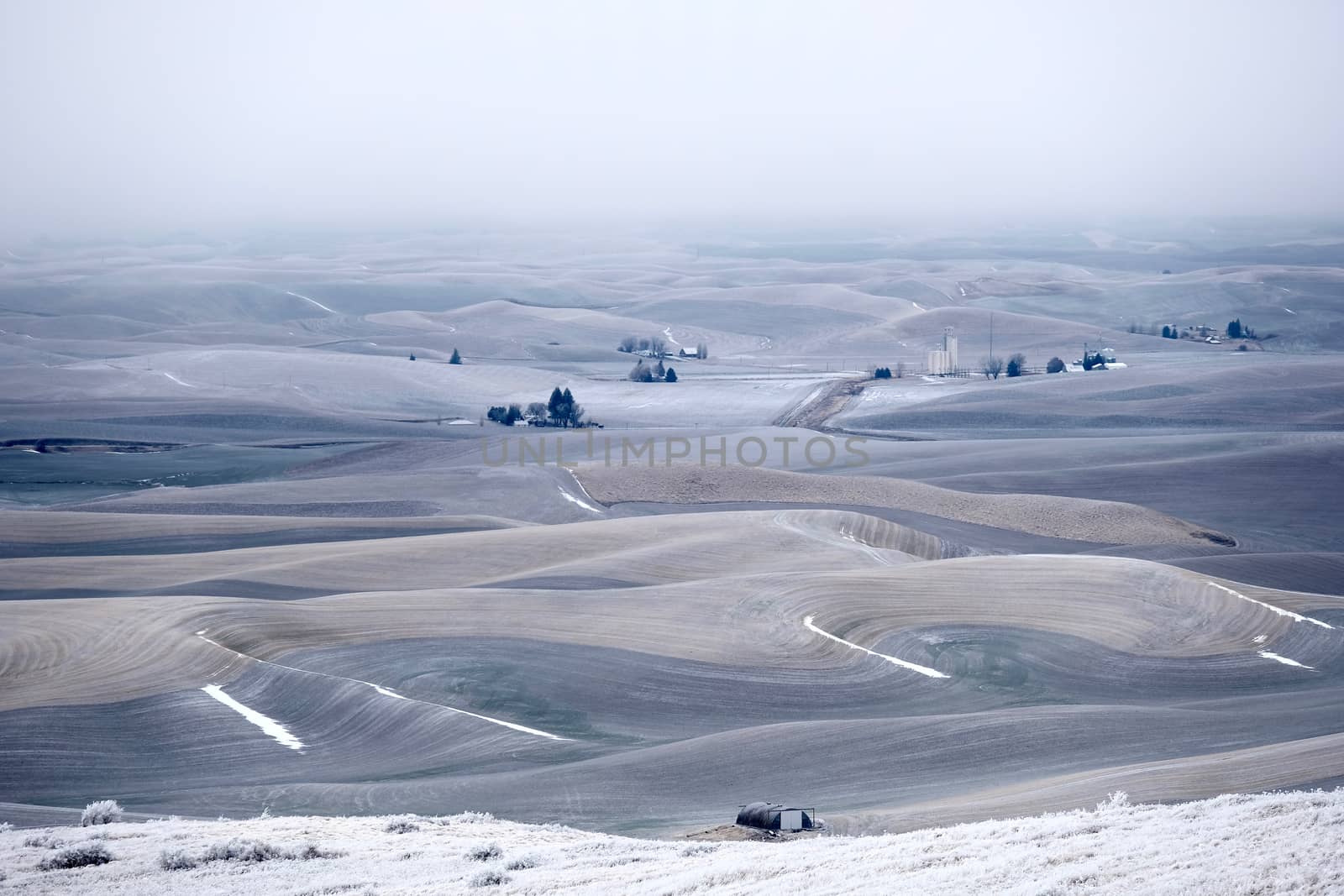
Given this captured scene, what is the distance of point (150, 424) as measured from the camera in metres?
81.6

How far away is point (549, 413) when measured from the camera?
82.2 m

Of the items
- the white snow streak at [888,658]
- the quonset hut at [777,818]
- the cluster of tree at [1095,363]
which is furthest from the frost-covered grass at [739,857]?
the cluster of tree at [1095,363]

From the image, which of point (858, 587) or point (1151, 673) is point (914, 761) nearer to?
point (1151, 673)

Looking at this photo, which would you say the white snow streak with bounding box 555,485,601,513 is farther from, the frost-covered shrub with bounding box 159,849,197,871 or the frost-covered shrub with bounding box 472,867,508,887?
the frost-covered shrub with bounding box 472,867,508,887

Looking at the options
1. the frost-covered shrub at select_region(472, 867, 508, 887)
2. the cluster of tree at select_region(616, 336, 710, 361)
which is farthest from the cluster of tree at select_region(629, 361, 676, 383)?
the frost-covered shrub at select_region(472, 867, 508, 887)

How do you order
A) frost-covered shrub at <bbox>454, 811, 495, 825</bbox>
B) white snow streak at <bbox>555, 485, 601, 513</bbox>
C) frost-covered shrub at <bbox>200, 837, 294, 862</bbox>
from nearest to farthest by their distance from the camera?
frost-covered shrub at <bbox>200, 837, 294, 862</bbox>, frost-covered shrub at <bbox>454, 811, 495, 825</bbox>, white snow streak at <bbox>555, 485, 601, 513</bbox>

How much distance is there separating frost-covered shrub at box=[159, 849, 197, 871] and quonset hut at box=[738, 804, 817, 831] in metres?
6.62

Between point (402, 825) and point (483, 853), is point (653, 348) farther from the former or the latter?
point (483, 853)

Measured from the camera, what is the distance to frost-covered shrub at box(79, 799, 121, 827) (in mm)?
16516

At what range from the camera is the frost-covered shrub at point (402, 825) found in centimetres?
1628

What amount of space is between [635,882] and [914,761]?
9.00 meters

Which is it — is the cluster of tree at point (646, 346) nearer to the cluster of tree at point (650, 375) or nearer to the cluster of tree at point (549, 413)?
the cluster of tree at point (650, 375)

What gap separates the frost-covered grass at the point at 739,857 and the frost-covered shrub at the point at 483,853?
19mm

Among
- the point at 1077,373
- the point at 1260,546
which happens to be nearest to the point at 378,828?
the point at 1260,546
